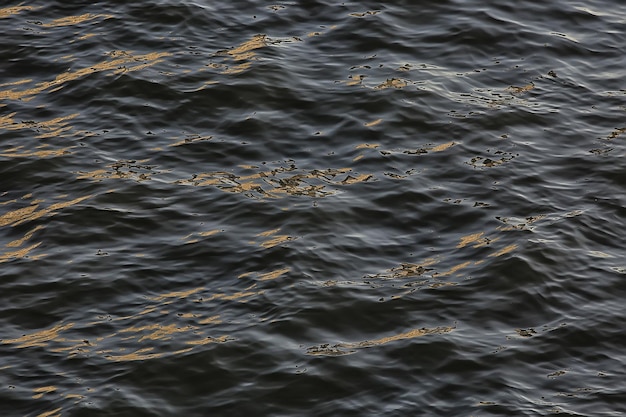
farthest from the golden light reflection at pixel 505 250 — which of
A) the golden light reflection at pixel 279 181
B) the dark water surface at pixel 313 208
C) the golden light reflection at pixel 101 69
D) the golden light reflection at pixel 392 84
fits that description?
the golden light reflection at pixel 101 69

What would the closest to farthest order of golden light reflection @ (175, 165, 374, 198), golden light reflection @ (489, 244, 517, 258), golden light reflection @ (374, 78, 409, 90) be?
golden light reflection @ (489, 244, 517, 258) < golden light reflection @ (175, 165, 374, 198) < golden light reflection @ (374, 78, 409, 90)

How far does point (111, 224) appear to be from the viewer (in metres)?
10.6

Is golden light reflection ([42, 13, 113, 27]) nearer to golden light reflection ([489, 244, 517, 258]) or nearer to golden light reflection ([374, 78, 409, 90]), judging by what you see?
golden light reflection ([374, 78, 409, 90])

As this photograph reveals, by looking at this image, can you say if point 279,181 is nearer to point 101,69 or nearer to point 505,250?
point 505,250

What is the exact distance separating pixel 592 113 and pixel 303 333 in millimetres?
5383

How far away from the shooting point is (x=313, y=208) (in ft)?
35.6

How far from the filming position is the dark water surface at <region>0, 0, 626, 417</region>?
8.71 m

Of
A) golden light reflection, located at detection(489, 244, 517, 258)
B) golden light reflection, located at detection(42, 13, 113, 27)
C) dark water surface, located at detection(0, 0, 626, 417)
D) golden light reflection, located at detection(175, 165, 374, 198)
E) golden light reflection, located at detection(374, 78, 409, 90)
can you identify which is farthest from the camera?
golden light reflection, located at detection(42, 13, 113, 27)

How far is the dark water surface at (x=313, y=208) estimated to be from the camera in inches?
343

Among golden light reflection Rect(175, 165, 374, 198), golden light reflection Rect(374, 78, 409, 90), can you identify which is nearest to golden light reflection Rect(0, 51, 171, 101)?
golden light reflection Rect(175, 165, 374, 198)

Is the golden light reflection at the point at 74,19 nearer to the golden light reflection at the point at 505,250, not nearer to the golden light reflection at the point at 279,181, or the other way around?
the golden light reflection at the point at 279,181

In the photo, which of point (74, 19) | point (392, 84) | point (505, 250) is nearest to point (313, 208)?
point (505, 250)

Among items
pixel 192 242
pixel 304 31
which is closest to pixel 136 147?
pixel 192 242

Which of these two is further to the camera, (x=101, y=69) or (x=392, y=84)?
(x=101, y=69)
